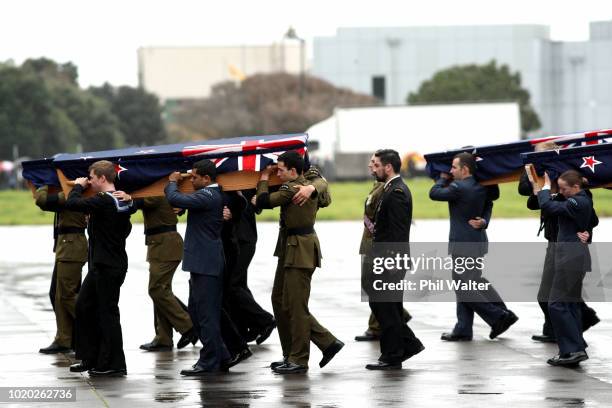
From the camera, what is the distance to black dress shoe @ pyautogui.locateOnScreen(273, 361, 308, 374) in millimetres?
11211

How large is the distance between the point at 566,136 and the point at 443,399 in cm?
418

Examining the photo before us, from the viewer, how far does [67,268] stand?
12.7m

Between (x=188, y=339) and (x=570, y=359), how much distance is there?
3613 mm

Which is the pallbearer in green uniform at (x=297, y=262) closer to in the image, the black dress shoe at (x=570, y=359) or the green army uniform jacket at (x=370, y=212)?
the green army uniform jacket at (x=370, y=212)

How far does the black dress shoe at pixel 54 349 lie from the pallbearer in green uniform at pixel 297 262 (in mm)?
2322

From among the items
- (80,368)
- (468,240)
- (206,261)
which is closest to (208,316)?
(206,261)

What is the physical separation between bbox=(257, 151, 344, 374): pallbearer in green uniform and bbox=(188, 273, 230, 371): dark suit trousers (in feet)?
1.74

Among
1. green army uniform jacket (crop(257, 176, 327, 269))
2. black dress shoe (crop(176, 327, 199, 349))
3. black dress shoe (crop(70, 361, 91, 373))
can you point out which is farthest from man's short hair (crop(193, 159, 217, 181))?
black dress shoe (crop(176, 327, 199, 349))

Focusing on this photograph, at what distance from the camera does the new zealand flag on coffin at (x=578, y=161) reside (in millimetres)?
11375

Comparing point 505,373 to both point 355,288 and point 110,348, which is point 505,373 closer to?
point 110,348

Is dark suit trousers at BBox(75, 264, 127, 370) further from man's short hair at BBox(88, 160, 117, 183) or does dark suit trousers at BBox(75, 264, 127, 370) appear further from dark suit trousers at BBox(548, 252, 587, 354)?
dark suit trousers at BBox(548, 252, 587, 354)

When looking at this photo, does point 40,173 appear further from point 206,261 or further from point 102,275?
point 206,261

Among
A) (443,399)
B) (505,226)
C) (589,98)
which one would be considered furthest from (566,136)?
(589,98)

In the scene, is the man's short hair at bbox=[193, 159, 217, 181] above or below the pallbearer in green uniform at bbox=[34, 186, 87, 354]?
above
